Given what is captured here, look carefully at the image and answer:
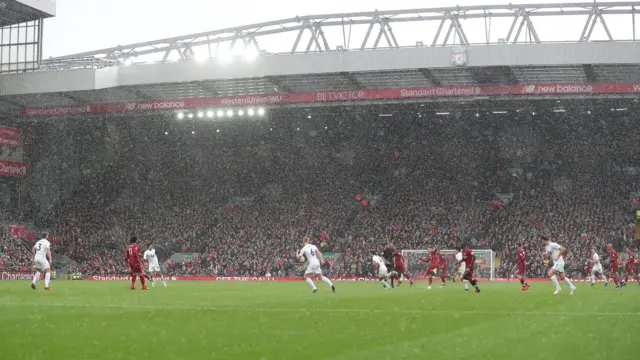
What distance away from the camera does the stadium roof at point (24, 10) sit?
170ft

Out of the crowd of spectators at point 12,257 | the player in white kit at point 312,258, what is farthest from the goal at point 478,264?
the crowd of spectators at point 12,257

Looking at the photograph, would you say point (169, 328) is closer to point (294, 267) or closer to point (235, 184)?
point (294, 267)

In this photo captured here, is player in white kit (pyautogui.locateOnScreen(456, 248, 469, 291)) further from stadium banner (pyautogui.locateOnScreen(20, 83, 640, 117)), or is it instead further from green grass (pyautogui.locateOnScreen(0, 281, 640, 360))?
stadium banner (pyautogui.locateOnScreen(20, 83, 640, 117))

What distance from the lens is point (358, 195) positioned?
192ft

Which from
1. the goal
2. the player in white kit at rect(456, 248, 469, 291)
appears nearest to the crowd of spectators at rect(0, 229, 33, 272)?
the goal

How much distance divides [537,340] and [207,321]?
6.25 m

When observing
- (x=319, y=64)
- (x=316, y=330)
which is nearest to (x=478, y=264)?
(x=319, y=64)

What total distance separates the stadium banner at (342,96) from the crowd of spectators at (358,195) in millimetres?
9607

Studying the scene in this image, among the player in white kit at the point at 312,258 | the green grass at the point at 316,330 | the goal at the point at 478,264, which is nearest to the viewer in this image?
the green grass at the point at 316,330

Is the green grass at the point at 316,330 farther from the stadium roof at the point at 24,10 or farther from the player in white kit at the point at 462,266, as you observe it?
the stadium roof at the point at 24,10

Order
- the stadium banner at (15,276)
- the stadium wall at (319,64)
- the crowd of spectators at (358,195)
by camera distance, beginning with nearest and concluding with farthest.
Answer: the stadium wall at (319,64)
the stadium banner at (15,276)
the crowd of spectators at (358,195)

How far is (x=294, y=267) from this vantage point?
165 ft

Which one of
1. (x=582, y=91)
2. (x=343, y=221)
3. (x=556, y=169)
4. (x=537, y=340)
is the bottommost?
(x=537, y=340)

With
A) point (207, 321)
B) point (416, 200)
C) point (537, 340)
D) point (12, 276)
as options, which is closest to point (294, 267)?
point (416, 200)
